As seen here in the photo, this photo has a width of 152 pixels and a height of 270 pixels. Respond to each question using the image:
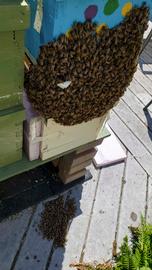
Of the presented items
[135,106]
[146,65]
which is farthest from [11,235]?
[146,65]

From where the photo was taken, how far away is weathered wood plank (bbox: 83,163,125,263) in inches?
110

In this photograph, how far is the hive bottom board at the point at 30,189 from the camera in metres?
2.88

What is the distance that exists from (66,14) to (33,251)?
74.4 inches

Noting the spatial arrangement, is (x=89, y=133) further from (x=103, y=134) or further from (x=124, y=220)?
(x=124, y=220)

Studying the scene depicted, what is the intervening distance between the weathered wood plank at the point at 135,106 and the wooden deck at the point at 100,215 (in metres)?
0.03

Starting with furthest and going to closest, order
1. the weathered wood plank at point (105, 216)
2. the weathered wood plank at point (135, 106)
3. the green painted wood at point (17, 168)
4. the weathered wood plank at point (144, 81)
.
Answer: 1. the weathered wood plank at point (144, 81)
2. the weathered wood plank at point (135, 106)
3. the weathered wood plank at point (105, 216)
4. the green painted wood at point (17, 168)

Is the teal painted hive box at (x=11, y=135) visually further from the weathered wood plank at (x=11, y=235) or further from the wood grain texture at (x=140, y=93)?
the wood grain texture at (x=140, y=93)

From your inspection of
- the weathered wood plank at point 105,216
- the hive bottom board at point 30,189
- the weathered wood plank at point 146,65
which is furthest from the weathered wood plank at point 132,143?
the weathered wood plank at point 146,65

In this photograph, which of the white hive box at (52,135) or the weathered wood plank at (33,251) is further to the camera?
the weathered wood plank at (33,251)

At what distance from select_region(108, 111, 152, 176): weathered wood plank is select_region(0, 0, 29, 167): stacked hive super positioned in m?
1.53

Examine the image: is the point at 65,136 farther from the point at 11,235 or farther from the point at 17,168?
the point at 11,235

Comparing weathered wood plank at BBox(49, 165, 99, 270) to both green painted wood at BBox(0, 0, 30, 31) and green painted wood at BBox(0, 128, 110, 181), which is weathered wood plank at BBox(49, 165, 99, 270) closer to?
green painted wood at BBox(0, 128, 110, 181)

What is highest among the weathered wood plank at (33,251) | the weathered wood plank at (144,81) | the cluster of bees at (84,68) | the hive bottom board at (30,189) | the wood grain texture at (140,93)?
the weathered wood plank at (144,81)

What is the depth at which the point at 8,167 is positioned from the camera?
2.49 metres
